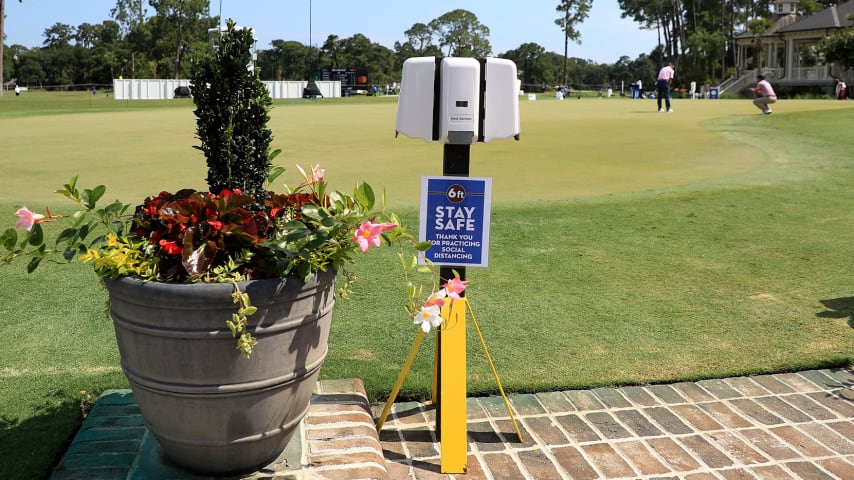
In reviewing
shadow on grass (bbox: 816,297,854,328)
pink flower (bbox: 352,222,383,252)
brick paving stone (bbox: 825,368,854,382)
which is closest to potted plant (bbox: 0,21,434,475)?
pink flower (bbox: 352,222,383,252)

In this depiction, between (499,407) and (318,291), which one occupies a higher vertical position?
(318,291)

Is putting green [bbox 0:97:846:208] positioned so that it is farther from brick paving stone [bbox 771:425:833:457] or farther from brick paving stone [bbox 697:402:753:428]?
brick paving stone [bbox 771:425:833:457]

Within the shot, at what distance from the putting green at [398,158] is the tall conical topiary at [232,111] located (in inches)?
245

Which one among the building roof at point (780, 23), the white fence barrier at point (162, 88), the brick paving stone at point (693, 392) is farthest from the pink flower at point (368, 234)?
the building roof at point (780, 23)

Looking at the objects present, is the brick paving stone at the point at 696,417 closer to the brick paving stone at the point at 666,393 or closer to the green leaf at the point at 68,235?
the brick paving stone at the point at 666,393

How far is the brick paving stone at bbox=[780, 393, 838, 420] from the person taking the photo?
3955mm

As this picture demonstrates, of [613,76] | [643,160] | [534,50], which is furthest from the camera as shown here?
[613,76]

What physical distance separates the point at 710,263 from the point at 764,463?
362 centimetres

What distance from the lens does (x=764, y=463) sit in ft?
11.4

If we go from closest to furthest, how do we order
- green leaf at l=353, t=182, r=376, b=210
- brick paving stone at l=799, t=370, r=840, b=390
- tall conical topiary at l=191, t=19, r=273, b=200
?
green leaf at l=353, t=182, r=376, b=210
tall conical topiary at l=191, t=19, r=273, b=200
brick paving stone at l=799, t=370, r=840, b=390

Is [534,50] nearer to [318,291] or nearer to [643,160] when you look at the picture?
[643,160]

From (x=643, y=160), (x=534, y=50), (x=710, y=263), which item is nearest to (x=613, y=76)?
(x=534, y=50)

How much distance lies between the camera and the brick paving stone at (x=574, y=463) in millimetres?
3369

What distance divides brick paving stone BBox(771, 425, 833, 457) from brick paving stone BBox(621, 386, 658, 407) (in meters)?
0.60
